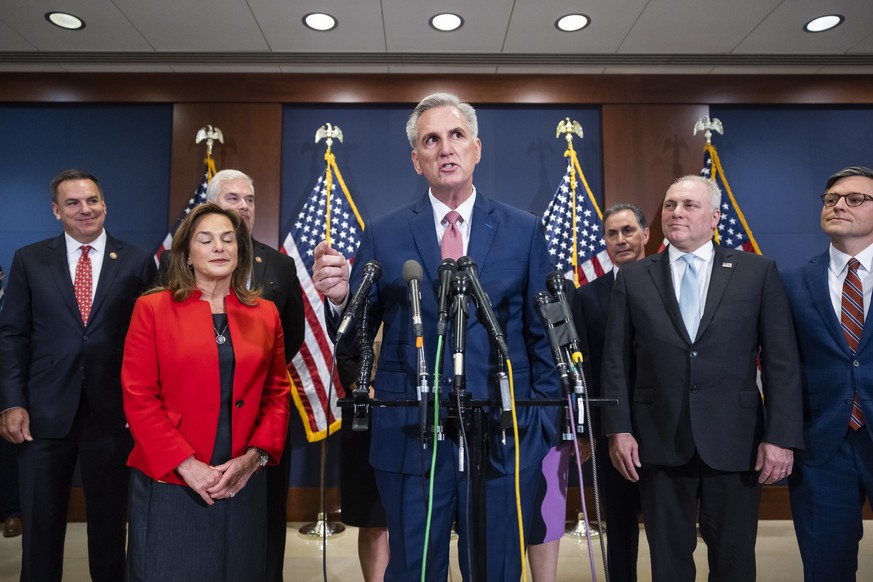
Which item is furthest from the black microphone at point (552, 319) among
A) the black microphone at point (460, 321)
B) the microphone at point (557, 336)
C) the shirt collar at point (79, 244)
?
the shirt collar at point (79, 244)

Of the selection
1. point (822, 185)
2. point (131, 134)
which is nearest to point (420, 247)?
point (131, 134)

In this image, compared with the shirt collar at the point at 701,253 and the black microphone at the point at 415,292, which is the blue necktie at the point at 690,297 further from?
the black microphone at the point at 415,292

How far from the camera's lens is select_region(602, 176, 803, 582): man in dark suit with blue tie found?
2.09 m

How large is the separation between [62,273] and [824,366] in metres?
3.07

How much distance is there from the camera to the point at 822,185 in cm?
477

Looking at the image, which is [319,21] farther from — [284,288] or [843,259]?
[843,259]

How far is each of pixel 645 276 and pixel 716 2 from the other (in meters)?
2.51

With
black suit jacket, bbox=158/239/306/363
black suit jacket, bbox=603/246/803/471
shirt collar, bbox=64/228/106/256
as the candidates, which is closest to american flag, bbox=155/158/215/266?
shirt collar, bbox=64/228/106/256

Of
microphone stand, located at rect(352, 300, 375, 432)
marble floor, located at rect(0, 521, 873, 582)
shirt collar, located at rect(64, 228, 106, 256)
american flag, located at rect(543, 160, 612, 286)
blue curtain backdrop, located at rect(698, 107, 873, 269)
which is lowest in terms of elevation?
marble floor, located at rect(0, 521, 873, 582)

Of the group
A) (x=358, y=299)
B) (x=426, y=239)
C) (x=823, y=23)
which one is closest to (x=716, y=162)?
(x=823, y=23)

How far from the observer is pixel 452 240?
1635mm

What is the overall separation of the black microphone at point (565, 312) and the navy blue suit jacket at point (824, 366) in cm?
142

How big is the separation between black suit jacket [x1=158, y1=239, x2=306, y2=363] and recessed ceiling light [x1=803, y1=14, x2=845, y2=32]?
3.84m

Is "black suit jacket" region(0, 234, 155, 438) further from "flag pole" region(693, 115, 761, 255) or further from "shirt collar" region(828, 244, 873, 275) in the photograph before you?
"flag pole" region(693, 115, 761, 255)
